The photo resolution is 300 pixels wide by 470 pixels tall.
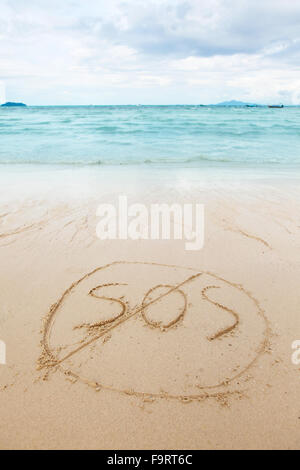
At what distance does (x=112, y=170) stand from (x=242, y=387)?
756 centimetres

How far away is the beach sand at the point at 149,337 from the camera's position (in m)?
1.91

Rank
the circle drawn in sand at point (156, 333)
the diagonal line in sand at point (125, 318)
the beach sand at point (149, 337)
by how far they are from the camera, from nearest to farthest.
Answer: the beach sand at point (149, 337), the circle drawn in sand at point (156, 333), the diagonal line in sand at point (125, 318)

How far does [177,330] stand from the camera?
264 cm

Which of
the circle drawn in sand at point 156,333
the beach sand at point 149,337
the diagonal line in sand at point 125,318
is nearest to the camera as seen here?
the beach sand at point 149,337

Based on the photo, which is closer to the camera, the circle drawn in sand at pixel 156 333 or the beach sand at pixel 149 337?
the beach sand at pixel 149 337

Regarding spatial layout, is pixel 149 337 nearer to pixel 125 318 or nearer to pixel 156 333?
pixel 156 333

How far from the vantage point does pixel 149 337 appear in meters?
2.56

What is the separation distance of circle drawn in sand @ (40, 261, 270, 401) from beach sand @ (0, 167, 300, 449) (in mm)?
11

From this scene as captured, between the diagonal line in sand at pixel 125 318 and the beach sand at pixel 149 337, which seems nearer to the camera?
the beach sand at pixel 149 337

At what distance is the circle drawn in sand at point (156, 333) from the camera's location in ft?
7.21

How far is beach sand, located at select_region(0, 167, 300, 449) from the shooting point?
191 cm

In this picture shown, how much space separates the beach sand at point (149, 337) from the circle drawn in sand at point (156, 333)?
0.01 meters

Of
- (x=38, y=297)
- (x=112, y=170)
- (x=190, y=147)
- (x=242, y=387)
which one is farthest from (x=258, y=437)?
(x=190, y=147)
